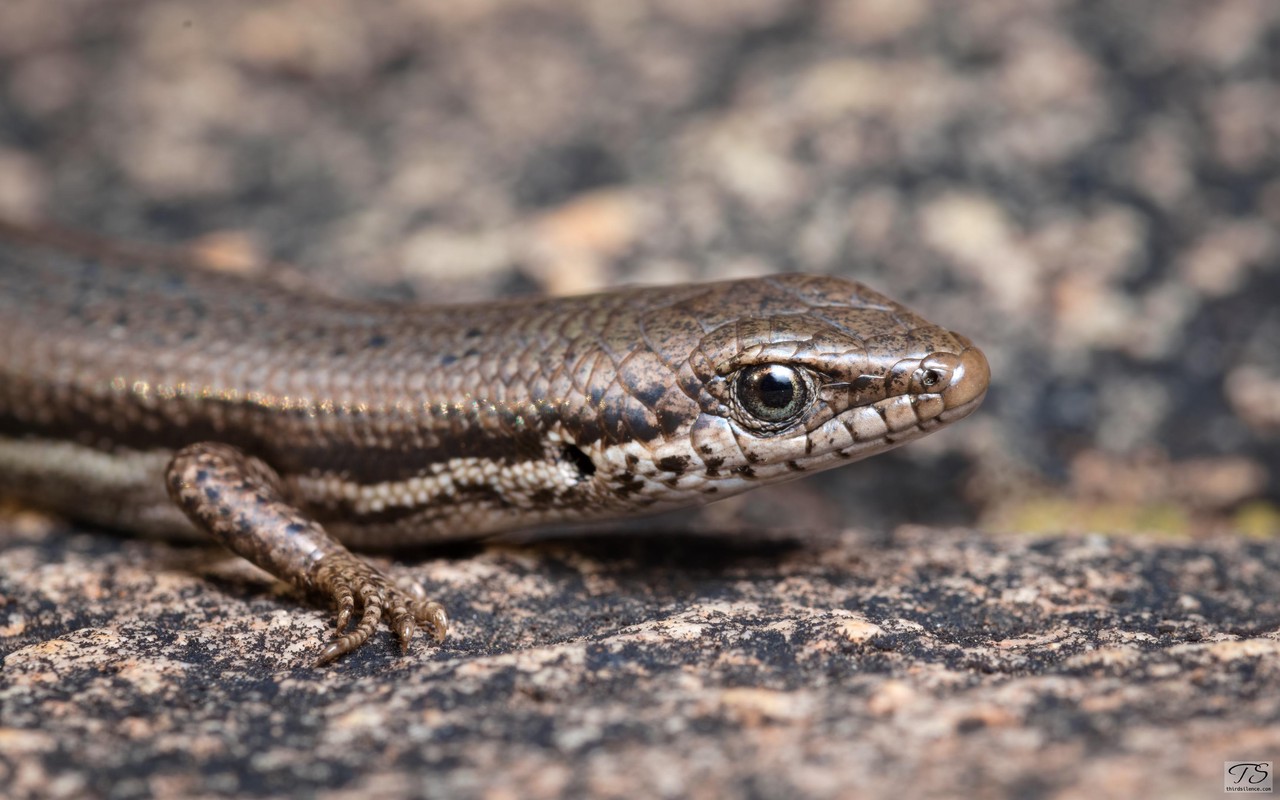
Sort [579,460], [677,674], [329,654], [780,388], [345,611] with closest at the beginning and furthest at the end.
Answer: [677,674] → [329,654] → [345,611] → [780,388] → [579,460]

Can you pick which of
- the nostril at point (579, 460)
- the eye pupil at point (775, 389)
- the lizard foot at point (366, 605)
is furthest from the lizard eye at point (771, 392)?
the lizard foot at point (366, 605)

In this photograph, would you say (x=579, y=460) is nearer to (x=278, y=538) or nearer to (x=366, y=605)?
(x=366, y=605)

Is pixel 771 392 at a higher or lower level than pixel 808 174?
lower

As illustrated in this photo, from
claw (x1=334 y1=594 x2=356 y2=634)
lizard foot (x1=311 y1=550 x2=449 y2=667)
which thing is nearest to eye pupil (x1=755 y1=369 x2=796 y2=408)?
lizard foot (x1=311 y1=550 x2=449 y2=667)

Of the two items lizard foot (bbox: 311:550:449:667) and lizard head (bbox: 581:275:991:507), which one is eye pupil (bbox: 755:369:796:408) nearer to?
lizard head (bbox: 581:275:991:507)

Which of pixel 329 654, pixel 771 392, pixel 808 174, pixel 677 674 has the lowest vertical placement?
pixel 677 674

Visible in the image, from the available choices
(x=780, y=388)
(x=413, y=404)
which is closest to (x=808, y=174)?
(x=780, y=388)
